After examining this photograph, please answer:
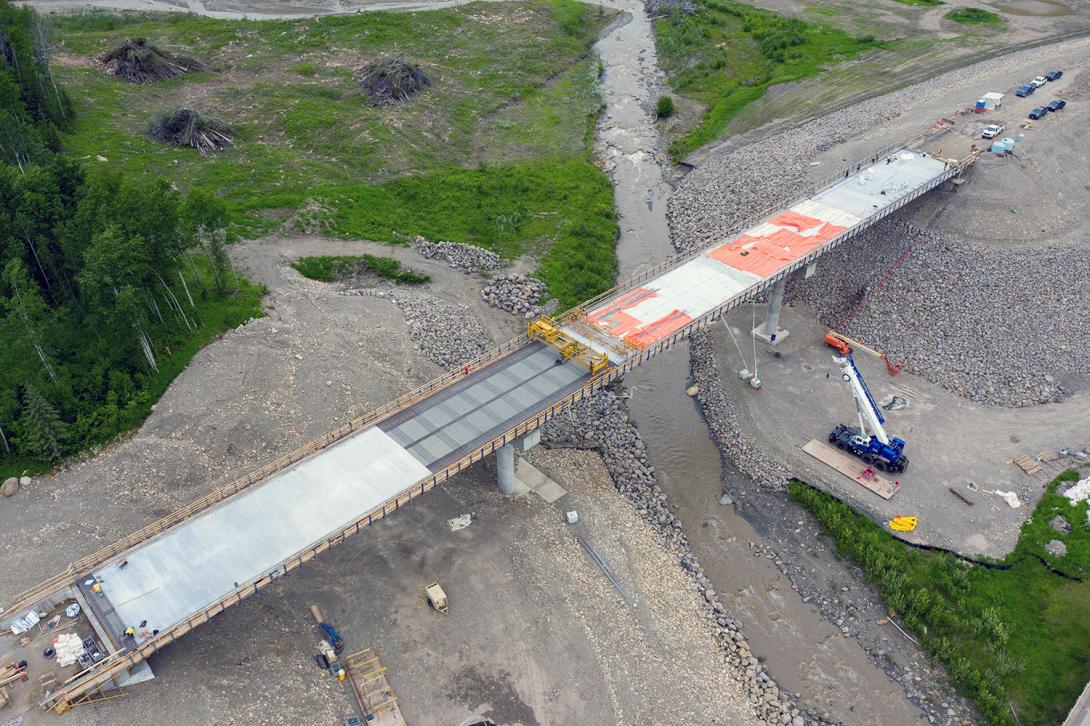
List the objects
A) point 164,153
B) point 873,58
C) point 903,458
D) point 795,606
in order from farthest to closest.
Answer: point 873,58 → point 164,153 → point 903,458 → point 795,606

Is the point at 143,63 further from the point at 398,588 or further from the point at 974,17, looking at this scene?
the point at 974,17

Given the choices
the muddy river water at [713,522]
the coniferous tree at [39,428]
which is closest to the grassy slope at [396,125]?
the muddy river water at [713,522]

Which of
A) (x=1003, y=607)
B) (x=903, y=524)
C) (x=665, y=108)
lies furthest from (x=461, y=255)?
(x=1003, y=607)

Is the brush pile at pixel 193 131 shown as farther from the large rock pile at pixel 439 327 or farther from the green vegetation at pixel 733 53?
the green vegetation at pixel 733 53

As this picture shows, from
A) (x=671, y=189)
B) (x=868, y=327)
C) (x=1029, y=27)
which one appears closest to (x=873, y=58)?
(x=1029, y=27)

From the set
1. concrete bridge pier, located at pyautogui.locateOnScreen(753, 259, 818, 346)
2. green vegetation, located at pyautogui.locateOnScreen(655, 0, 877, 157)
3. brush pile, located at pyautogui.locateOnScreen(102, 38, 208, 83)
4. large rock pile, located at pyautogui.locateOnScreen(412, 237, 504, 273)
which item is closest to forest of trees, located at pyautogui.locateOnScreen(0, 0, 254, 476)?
large rock pile, located at pyautogui.locateOnScreen(412, 237, 504, 273)

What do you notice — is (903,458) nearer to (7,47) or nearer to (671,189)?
(671,189)
